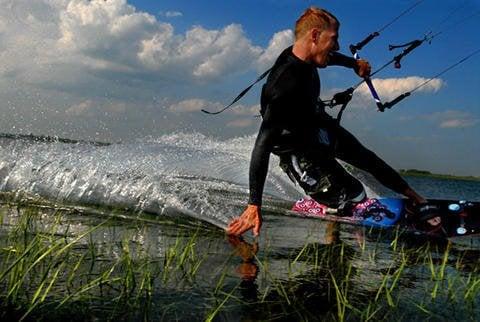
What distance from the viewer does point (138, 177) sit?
875 cm

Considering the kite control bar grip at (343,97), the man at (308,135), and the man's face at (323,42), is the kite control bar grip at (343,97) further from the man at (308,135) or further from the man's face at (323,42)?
the man's face at (323,42)

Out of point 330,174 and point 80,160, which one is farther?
point 80,160

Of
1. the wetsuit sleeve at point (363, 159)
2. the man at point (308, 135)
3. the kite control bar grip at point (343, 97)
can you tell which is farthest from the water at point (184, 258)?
the kite control bar grip at point (343, 97)

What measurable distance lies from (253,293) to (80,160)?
7.65 m

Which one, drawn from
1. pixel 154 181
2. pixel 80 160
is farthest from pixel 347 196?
pixel 80 160

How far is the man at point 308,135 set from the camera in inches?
220

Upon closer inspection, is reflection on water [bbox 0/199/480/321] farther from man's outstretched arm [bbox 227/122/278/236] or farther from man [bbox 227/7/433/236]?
man [bbox 227/7/433/236]

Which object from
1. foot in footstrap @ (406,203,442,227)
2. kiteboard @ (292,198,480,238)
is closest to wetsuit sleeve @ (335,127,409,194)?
foot in footstrap @ (406,203,442,227)

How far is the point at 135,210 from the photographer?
776 cm

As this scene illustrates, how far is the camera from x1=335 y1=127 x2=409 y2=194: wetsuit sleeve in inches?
290

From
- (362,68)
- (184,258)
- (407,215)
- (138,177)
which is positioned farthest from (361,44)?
(184,258)

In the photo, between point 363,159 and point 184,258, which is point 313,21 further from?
point 184,258

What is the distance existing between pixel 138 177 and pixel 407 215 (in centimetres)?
444

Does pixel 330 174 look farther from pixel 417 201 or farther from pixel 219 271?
pixel 219 271
